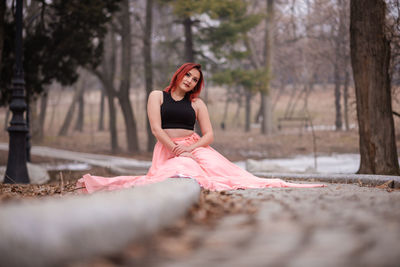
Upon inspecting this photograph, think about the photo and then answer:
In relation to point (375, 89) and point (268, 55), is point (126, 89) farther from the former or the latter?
point (375, 89)

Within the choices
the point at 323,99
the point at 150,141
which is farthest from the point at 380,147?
the point at 323,99

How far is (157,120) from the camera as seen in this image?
205 inches

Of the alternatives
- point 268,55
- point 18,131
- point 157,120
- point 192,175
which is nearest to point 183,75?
point 157,120

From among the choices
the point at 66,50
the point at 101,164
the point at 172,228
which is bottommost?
the point at 101,164

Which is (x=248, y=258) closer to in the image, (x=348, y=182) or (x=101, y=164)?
(x=348, y=182)

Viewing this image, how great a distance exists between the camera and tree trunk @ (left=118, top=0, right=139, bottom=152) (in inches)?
742

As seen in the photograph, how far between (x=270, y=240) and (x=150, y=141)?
1787 centimetres

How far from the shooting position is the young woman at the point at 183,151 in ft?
15.8

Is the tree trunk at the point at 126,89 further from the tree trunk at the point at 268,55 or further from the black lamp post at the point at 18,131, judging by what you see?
the black lamp post at the point at 18,131

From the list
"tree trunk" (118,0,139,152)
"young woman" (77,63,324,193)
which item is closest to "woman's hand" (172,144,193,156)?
"young woman" (77,63,324,193)

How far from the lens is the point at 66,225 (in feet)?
5.65

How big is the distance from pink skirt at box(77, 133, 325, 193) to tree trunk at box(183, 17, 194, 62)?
1324cm

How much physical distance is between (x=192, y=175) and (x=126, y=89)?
14867mm

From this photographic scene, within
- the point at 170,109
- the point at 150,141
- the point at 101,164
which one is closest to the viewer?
the point at 170,109
